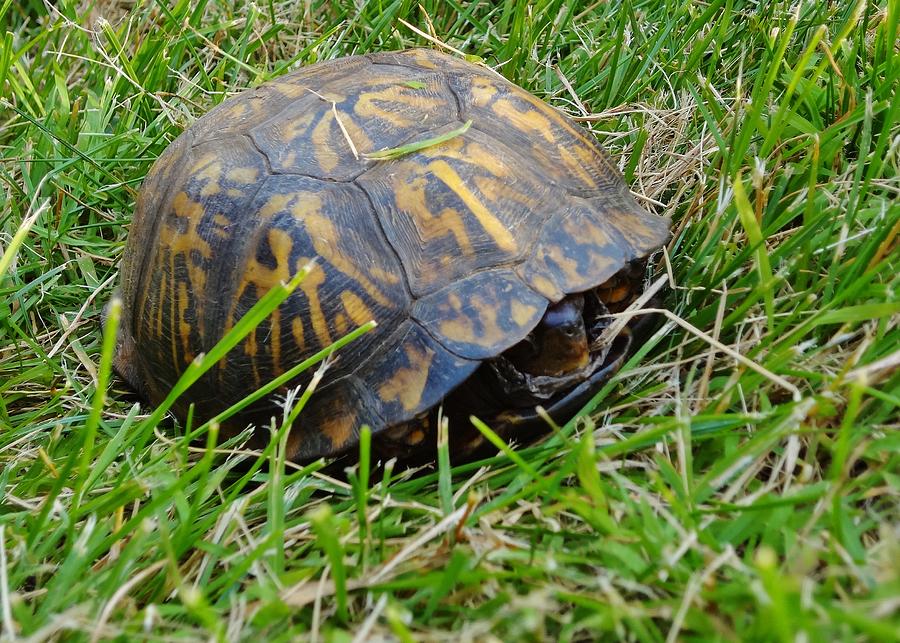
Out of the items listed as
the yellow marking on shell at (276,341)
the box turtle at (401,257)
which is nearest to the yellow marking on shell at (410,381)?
the box turtle at (401,257)

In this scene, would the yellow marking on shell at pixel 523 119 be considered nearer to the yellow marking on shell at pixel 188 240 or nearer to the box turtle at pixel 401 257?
the box turtle at pixel 401 257

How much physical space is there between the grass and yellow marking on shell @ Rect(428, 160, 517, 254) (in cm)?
32

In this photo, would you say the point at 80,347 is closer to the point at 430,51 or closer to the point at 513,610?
the point at 430,51

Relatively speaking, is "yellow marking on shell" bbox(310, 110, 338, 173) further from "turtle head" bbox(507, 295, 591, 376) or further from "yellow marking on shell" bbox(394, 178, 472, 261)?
"turtle head" bbox(507, 295, 591, 376)

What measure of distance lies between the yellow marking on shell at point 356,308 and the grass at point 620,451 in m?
0.30

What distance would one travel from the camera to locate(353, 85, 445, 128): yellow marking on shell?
147cm

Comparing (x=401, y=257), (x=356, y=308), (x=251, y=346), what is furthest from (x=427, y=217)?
(x=251, y=346)

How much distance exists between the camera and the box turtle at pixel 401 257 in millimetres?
1346

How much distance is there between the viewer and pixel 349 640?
0.89 meters

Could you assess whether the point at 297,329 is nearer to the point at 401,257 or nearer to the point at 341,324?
the point at 341,324

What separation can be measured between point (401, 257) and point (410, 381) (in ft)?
0.75

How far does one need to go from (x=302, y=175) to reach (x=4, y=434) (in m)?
0.84

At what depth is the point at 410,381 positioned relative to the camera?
1.32 metres

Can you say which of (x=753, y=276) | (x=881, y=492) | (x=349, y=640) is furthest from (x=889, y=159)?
(x=349, y=640)
